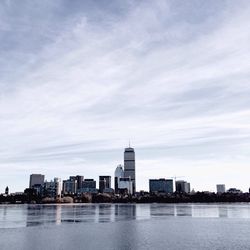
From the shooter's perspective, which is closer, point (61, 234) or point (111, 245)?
point (111, 245)

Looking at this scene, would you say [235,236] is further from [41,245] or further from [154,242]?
[41,245]

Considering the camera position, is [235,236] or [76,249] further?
[235,236]

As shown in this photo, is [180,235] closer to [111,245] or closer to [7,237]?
[111,245]

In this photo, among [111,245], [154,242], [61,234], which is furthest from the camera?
[61,234]

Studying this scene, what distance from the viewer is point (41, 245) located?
65.9 meters

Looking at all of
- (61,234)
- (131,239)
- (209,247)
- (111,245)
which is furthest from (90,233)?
(209,247)

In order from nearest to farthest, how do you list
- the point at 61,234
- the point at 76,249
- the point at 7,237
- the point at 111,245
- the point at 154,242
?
the point at 76,249 → the point at 111,245 → the point at 154,242 → the point at 7,237 → the point at 61,234

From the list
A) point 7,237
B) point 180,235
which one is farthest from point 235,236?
point 7,237

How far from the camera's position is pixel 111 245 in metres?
66.3

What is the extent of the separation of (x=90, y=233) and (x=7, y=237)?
1957 cm

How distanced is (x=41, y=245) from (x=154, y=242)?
23.0m

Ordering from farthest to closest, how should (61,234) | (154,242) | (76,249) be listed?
(61,234), (154,242), (76,249)

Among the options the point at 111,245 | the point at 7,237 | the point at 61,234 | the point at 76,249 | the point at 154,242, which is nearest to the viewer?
the point at 76,249

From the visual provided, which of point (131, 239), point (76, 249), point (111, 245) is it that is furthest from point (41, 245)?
point (131, 239)
